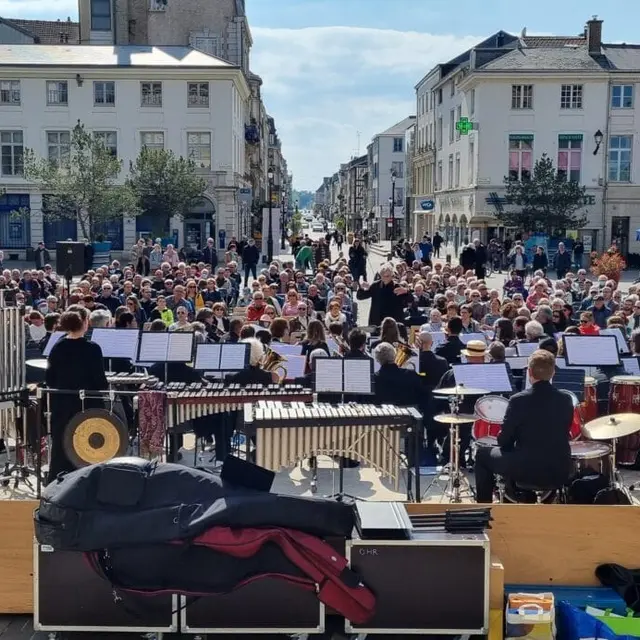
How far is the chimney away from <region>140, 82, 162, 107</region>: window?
83.3ft

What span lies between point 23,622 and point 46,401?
3591 mm

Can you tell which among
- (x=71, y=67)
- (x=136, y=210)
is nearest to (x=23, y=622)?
(x=136, y=210)

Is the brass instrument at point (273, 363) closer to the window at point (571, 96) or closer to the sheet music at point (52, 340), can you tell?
the sheet music at point (52, 340)

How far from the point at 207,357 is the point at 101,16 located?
56.6 metres

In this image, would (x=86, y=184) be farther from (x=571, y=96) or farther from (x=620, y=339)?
(x=620, y=339)

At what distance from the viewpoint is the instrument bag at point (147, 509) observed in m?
6.31

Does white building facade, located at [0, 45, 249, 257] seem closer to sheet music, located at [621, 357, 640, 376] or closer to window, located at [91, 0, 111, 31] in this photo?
window, located at [91, 0, 111, 31]

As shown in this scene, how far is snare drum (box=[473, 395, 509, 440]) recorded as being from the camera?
10172mm

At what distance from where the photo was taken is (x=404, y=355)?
13133 mm

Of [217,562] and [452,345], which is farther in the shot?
[452,345]

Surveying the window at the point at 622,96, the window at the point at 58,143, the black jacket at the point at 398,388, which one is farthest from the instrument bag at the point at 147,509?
the window at the point at 622,96

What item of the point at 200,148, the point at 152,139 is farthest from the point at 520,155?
the point at 152,139

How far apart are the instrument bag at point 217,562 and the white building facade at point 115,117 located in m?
45.9

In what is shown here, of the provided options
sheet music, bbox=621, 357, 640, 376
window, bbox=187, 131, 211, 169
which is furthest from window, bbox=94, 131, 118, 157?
sheet music, bbox=621, 357, 640, 376
